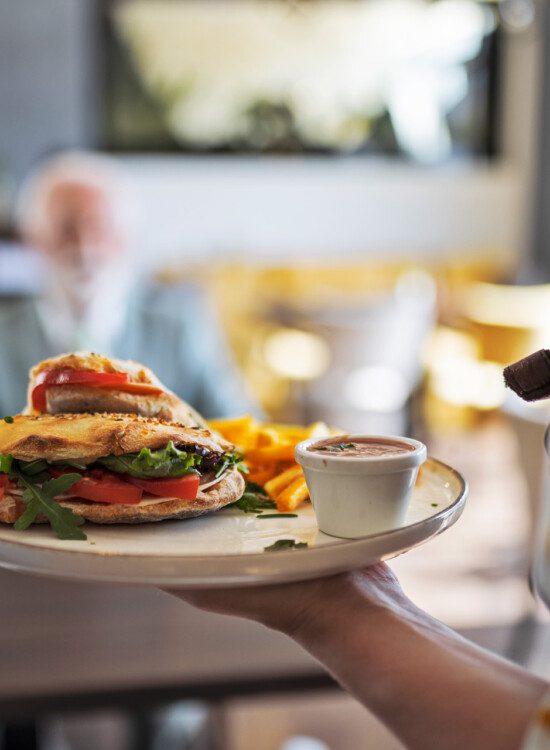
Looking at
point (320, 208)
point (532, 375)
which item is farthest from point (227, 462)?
point (320, 208)

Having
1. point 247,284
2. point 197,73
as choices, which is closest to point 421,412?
point 247,284

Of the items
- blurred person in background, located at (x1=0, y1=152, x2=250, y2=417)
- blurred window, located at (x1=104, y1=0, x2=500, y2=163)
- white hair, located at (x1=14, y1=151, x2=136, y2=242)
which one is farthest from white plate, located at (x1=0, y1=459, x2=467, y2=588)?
blurred window, located at (x1=104, y1=0, x2=500, y2=163)

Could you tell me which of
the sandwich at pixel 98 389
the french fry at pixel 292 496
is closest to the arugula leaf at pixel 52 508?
the sandwich at pixel 98 389

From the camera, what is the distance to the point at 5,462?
3.65ft

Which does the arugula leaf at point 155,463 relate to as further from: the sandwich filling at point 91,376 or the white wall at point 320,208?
the white wall at point 320,208

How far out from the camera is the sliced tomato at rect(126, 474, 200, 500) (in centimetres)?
112

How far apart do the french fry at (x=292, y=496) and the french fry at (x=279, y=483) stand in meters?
0.02

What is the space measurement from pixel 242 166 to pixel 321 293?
1.46 meters

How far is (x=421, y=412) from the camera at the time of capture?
679 cm

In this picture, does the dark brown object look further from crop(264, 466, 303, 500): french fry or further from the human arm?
crop(264, 466, 303, 500): french fry

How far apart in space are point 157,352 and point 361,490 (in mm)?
2471

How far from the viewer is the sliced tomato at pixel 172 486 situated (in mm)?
1122

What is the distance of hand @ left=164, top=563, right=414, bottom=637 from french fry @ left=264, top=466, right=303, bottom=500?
16 centimetres

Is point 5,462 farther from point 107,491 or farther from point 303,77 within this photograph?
point 303,77
